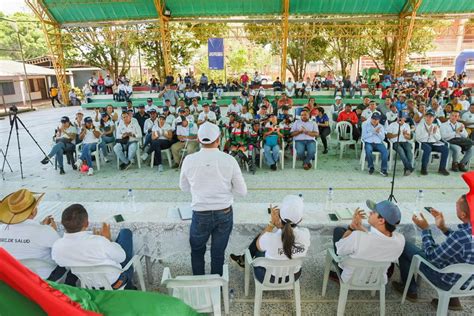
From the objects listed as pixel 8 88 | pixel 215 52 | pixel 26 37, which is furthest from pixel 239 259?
pixel 26 37

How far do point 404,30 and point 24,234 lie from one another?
1908 cm

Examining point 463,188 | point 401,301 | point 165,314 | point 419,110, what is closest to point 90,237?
point 165,314

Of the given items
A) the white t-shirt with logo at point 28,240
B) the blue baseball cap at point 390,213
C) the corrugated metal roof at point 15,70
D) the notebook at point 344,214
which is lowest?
the notebook at point 344,214

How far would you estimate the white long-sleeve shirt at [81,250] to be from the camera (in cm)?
229

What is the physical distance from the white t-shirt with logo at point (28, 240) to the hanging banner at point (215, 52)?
508 inches

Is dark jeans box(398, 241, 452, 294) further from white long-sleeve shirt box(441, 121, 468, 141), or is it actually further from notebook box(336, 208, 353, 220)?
white long-sleeve shirt box(441, 121, 468, 141)

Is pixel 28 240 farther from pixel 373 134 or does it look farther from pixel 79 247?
pixel 373 134

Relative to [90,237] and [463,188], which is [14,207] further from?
[463,188]

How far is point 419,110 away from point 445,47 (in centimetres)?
3450

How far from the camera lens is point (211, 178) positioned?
2.56 m

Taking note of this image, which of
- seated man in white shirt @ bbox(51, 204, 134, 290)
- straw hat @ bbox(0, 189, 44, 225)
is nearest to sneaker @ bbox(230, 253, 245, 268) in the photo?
seated man in white shirt @ bbox(51, 204, 134, 290)

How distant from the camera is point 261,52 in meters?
40.4

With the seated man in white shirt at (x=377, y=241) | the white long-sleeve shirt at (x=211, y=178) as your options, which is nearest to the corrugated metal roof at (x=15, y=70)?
the white long-sleeve shirt at (x=211, y=178)

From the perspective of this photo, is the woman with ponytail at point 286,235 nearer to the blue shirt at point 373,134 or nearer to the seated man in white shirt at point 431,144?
the blue shirt at point 373,134
